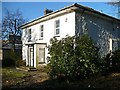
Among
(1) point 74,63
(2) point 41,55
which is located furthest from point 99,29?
(1) point 74,63

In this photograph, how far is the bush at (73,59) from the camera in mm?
13320

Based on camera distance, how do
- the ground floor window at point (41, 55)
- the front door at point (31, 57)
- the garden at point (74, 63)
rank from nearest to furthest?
the garden at point (74, 63) → the ground floor window at point (41, 55) → the front door at point (31, 57)

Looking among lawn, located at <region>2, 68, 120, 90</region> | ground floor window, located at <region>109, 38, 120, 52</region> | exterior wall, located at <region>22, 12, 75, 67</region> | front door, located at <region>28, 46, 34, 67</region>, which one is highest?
exterior wall, located at <region>22, 12, 75, 67</region>

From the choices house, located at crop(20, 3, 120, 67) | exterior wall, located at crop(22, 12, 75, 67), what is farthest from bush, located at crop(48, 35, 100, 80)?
exterior wall, located at crop(22, 12, 75, 67)

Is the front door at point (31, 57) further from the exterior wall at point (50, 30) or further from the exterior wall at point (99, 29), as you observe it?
the exterior wall at point (99, 29)

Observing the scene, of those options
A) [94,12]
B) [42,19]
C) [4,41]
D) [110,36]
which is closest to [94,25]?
[94,12]

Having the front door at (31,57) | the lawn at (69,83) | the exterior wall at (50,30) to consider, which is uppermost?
the exterior wall at (50,30)

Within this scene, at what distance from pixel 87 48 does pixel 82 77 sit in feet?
6.26

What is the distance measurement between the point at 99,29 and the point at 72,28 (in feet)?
12.6

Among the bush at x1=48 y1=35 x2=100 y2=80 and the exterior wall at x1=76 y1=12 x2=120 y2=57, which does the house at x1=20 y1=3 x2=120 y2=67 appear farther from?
the bush at x1=48 y1=35 x2=100 y2=80

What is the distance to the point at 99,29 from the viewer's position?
853 inches

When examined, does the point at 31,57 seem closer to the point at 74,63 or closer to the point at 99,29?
the point at 99,29

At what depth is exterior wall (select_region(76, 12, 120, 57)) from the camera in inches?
775

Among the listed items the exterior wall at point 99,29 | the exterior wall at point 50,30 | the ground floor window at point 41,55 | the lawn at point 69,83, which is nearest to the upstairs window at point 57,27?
the exterior wall at point 50,30
